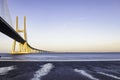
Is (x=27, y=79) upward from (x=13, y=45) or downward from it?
downward

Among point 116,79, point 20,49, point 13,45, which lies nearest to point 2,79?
point 116,79

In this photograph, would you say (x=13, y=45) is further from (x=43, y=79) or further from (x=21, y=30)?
(x=43, y=79)

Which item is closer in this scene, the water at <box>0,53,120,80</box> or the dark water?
the dark water

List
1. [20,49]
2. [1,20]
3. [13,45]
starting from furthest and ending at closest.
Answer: [20,49] → [13,45] → [1,20]

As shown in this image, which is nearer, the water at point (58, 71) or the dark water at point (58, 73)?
the dark water at point (58, 73)

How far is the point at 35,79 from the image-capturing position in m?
12.7

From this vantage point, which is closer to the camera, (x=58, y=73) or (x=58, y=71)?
(x=58, y=73)

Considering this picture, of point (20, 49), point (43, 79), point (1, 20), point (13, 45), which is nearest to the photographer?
point (43, 79)

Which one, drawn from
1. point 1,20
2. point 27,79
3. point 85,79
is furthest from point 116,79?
point 1,20

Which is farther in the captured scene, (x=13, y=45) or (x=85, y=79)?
(x=13, y=45)

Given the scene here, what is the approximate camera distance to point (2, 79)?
1262 centimetres

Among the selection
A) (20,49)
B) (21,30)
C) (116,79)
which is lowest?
(116,79)

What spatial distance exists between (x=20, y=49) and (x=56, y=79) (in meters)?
75.8

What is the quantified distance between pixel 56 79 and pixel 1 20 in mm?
14635
